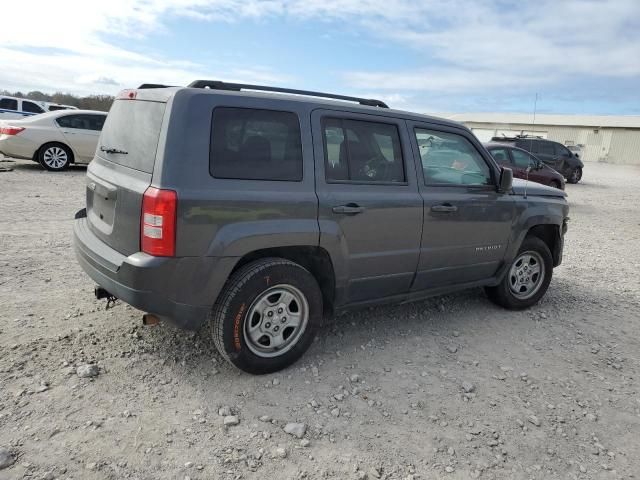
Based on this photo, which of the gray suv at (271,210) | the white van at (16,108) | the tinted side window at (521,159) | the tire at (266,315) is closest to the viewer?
the gray suv at (271,210)

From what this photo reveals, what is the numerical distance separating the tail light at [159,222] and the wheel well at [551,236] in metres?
3.75

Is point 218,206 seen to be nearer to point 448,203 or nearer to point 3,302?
point 448,203

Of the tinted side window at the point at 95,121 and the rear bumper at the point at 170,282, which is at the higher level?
the tinted side window at the point at 95,121

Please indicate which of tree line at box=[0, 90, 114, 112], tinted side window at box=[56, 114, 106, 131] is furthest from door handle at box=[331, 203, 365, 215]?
tree line at box=[0, 90, 114, 112]

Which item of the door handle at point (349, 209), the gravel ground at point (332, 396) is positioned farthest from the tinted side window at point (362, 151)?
the gravel ground at point (332, 396)

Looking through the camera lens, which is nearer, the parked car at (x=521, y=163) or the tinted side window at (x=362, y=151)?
the tinted side window at (x=362, y=151)

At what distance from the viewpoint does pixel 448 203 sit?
158 inches

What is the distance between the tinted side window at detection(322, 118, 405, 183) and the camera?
136 inches

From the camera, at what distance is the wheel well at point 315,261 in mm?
3273

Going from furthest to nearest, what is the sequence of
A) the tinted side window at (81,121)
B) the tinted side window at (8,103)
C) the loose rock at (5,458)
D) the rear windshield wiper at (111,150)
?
the tinted side window at (8,103) < the tinted side window at (81,121) < the rear windshield wiper at (111,150) < the loose rock at (5,458)

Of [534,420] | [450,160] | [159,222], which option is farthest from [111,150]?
[534,420]

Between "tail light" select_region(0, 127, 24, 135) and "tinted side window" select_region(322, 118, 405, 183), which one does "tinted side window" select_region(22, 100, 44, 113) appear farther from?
"tinted side window" select_region(322, 118, 405, 183)

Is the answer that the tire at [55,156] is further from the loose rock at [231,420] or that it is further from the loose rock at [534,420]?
the loose rock at [534,420]

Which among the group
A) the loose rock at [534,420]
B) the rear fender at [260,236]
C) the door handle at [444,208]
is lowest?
the loose rock at [534,420]
